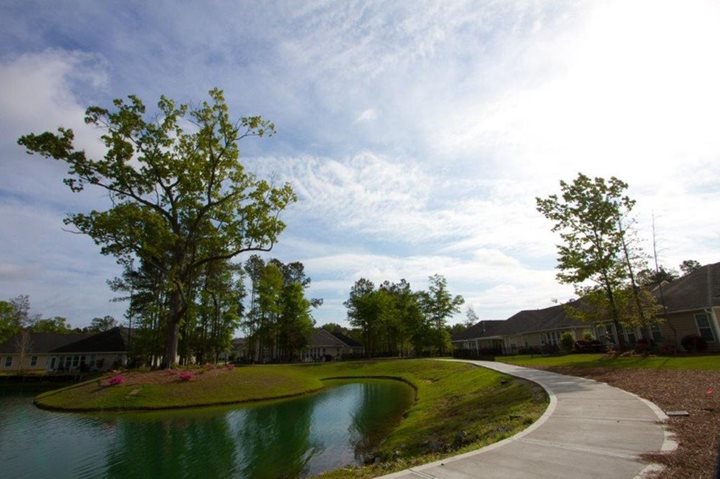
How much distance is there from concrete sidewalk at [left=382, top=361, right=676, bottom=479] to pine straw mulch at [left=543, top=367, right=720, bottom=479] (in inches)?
12.4

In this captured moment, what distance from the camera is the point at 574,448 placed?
25.5 ft

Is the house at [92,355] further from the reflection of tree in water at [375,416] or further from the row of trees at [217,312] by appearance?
the reflection of tree in water at [375,416]

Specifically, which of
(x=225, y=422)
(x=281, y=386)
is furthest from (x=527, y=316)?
(x=225, y=422)

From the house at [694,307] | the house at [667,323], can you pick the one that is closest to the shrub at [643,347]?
the house at [667,323]

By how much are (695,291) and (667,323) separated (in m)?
3.21

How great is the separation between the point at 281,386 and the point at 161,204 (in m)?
17.4

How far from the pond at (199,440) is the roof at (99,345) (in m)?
39.2

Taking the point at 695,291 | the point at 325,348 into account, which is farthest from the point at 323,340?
the point at 695,291

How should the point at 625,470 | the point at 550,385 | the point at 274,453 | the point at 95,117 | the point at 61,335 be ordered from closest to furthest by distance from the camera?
the point at 625,470 < the point at 274,453 < the point at 550,385 < the point at 95,117 < the point at 61,335

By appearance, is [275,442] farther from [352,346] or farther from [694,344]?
[352,346]

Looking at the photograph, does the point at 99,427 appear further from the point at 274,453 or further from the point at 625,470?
the point at 625,470

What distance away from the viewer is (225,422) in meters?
20.8

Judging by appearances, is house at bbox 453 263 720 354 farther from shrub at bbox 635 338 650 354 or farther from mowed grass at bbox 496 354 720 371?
mowed grass at bbox 496 354 720 371

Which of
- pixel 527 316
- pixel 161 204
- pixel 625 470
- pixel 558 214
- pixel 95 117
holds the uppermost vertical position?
pixel 95 117
